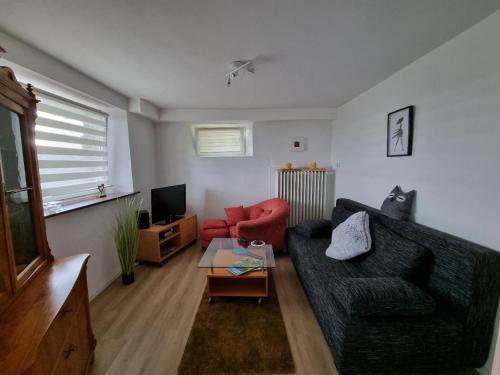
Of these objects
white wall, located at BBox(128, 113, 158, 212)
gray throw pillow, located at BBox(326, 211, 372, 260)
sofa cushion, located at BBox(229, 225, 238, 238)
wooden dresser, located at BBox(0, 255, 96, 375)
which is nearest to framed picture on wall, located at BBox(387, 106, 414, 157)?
gray throw pillow, located at BBox(326, 211, 372, 260)

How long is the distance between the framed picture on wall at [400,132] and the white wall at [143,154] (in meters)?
3.33

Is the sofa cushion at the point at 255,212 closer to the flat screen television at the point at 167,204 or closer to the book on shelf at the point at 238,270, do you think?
the flat screen television at the point at 167,204

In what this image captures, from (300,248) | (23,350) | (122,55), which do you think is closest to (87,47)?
(122,55)

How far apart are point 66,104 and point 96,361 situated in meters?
2.42

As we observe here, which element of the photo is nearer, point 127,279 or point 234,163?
point 127,279

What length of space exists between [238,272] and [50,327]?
4.57ft

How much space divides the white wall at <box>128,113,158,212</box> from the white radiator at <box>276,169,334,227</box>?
2.23 metres

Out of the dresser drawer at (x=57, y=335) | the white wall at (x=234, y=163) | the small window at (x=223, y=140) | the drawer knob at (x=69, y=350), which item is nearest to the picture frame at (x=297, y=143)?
the white wall at (x=234, y=163)

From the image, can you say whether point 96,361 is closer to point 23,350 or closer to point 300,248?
point 23,350

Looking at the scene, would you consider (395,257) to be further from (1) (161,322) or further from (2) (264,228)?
(1) (161,322)

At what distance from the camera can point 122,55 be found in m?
1.70

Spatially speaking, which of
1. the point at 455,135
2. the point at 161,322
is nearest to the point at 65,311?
the point at 161,322

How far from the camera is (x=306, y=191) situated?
11.7 ft

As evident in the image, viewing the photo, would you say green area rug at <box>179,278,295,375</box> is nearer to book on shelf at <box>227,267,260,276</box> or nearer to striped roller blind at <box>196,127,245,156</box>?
book on shelf at <box>227,267,260,276</box>
